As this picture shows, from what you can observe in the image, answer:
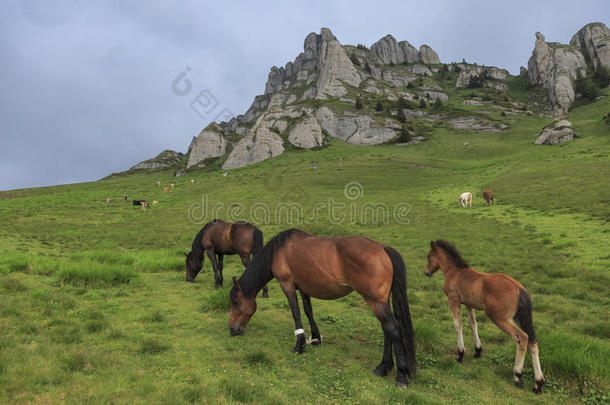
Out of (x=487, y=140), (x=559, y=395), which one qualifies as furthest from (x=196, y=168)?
(x=559, y=395)

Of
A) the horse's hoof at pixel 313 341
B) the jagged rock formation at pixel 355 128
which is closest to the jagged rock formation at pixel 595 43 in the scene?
the jagged rock formation at pixel 355 128

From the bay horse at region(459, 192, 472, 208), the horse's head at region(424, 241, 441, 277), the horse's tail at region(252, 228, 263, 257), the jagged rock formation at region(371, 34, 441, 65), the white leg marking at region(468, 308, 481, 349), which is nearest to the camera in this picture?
the white leg marking at region(468, 308, 481, 349)

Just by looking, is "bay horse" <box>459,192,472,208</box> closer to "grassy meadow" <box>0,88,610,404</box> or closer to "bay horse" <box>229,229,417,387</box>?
"grassy meadow" <box>0,88,610,404</box>

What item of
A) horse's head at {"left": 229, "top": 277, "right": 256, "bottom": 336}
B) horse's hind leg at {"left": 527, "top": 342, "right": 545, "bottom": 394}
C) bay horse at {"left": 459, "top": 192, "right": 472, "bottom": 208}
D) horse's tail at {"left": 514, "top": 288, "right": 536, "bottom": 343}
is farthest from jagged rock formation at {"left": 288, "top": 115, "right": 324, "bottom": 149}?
horse's hind leg at {"left": 527, "top": 342, "right": 545, "bottom": 394}

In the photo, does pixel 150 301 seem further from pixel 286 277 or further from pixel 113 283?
pixel 286 277

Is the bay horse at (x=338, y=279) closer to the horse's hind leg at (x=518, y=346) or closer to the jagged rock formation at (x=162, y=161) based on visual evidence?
the horse's hind leg at (x=518, y=346)

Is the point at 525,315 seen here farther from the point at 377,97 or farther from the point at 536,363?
the point at 377,97

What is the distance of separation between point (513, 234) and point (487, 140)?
5887 cm

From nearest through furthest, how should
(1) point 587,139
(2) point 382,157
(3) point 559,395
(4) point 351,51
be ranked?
(3) point 559,395 < (1) point 587,139 < (2) point 382,157 < (4) point 351,51

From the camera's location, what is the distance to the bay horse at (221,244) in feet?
33.4

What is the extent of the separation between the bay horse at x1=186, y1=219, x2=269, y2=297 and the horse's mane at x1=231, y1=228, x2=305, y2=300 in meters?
3.54

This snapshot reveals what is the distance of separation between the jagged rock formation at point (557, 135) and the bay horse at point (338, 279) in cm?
6272

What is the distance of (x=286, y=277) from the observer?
5840 millimetres

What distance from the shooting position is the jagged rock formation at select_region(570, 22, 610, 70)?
110 metres
